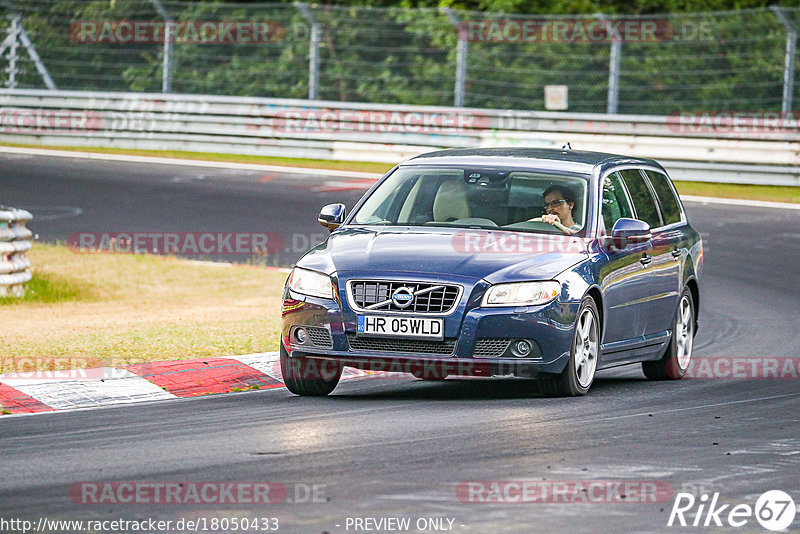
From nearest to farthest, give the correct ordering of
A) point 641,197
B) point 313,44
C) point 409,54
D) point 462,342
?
1. point 462,342
2. point 641,197
3. point 409,54
4. point 313,44

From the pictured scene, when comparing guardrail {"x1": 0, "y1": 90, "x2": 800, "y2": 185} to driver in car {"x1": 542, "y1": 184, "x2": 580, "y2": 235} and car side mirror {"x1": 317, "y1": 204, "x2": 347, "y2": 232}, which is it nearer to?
driver in car {"x1": 542, "y1": 184, "x2": 580, "y2": 235}

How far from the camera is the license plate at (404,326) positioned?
30.1 feet

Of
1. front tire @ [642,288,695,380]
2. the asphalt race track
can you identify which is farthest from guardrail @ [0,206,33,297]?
front tire @ [642,288,695,380]

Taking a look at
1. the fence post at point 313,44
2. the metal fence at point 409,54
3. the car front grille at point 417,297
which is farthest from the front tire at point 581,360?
the fence post at point 313,44

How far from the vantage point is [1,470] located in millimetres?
7090

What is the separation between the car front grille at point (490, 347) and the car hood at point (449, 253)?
361 mm

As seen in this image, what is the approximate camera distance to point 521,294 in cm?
929

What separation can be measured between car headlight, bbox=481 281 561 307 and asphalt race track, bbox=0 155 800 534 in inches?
25.4

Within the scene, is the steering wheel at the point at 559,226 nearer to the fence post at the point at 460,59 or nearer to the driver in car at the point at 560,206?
the driver in car at the point at 560,206

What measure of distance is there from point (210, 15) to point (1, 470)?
933 inches

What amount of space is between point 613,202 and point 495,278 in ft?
6.42

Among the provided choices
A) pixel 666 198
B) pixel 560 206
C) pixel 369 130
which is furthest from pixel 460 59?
pixel 560 206

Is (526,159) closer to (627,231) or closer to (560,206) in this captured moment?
(560,206)

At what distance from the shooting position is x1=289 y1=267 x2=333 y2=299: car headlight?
9453 millimetres
